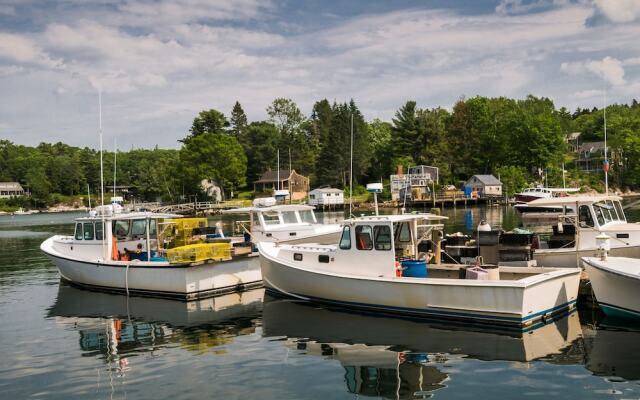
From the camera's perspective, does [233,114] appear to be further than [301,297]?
Yes

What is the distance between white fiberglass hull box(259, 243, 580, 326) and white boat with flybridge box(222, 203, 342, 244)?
6282 millimetres

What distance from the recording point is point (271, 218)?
80.1 feet

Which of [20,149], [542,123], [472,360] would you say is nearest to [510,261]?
[472,360]

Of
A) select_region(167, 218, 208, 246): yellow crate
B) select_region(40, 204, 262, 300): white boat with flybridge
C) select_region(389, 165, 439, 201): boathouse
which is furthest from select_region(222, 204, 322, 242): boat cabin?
select_region(389, 165, 439, 201): boathouse

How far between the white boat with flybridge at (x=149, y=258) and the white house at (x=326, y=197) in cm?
5873

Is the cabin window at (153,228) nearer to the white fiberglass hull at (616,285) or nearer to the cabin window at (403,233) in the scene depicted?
the cabin window at (403,233)

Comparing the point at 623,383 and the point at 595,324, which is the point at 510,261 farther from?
the point at 623,383

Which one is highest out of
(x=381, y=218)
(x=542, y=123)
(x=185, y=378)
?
(x=542, y=123)

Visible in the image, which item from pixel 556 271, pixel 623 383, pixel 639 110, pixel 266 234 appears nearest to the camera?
pixel 623 383

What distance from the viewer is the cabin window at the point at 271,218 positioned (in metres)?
24.2

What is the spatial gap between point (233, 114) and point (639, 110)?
88544 millimetres

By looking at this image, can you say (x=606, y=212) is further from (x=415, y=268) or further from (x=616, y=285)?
(x=415, y=268)

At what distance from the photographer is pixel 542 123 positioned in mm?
87625

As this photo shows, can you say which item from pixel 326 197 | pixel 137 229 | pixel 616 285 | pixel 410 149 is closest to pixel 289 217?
pixel 137 229
